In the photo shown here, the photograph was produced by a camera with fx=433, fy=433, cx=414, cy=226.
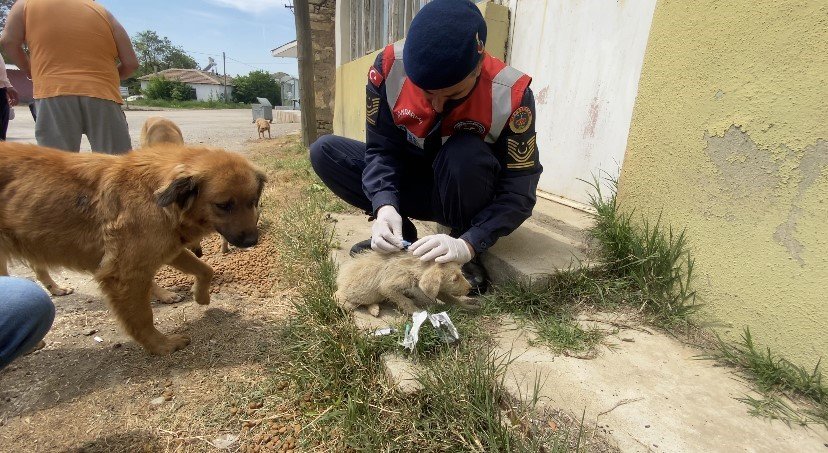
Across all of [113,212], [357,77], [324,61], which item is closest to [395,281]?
[113,212]

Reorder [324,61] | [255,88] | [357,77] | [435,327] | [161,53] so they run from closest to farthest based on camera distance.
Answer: [435,327], [357,77], [324,61], [255,88], [161,53]

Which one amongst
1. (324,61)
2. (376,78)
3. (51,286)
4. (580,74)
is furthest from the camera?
(324,61)

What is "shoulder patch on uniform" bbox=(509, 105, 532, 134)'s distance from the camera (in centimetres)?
249

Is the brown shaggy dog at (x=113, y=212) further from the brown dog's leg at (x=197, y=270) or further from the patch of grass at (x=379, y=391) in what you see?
the patch of grass at (x=379, y=391)

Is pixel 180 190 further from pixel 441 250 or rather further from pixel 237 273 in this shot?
pixel 441 250

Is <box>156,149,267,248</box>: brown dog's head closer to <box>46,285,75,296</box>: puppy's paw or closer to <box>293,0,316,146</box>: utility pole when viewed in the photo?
<box>46,285,75,296</box>: puppy's paw

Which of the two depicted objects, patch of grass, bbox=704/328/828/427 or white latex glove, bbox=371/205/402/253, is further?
white latex glove, bbox=371/205/402/253

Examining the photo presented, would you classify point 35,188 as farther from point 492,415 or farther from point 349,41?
point 349,41

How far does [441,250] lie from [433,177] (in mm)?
827

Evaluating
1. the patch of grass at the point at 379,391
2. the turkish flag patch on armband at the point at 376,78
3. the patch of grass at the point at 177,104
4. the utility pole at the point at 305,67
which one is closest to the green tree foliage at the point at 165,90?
the patch of grass at the point at 177,104

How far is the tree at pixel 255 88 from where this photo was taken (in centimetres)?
6212

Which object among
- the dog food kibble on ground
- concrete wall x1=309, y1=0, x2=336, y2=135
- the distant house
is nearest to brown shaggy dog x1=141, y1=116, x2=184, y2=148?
the dog food kibble on ground

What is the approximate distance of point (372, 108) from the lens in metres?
2.87

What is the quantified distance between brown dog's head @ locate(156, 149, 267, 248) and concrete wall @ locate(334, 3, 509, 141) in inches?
122
